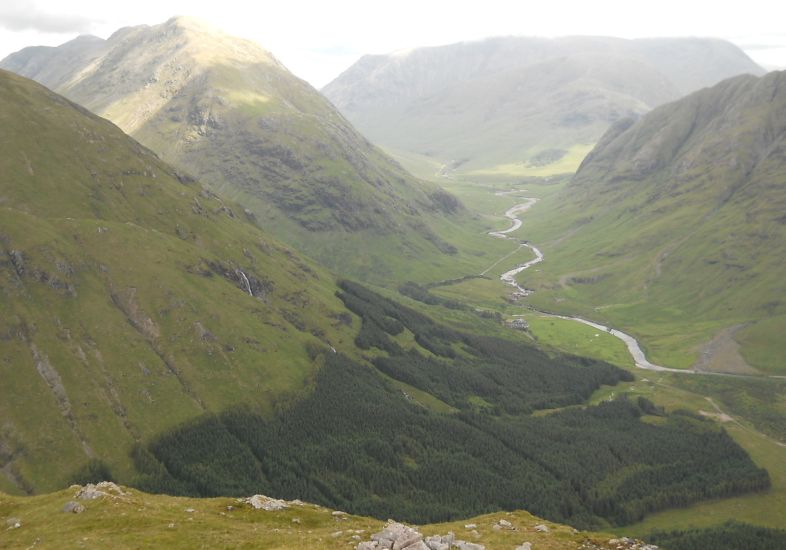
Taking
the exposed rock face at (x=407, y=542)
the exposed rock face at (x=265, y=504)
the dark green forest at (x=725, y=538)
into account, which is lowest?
the dark green forest at (x=725, y=538)

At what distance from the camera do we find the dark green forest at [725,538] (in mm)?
152875

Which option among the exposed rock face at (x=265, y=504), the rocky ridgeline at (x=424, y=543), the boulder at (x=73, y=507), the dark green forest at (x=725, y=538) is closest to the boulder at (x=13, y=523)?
the boulder at (x=73, y=507)

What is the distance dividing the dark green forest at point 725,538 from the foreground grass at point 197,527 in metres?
77.2

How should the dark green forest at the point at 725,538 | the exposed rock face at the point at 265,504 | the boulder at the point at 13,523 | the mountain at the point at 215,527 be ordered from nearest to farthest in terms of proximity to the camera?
the mountain at the point at 215,527
the boulder at the point at 13,523
the exposed rock face at the point at 265,504
the dark green forest at the point at 725,538

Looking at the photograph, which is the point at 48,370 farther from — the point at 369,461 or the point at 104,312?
the point at 369,461

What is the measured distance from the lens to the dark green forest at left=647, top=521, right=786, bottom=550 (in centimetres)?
15288

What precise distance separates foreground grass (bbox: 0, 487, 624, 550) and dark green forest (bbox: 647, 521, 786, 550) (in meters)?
77.2

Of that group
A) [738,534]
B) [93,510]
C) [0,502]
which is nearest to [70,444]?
[0,502]

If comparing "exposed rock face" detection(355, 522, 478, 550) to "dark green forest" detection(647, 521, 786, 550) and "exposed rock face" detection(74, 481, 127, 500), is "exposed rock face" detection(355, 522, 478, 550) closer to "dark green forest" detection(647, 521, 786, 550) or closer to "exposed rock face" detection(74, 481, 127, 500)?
"exposed rock face" detection(74, 481, 127, 500)

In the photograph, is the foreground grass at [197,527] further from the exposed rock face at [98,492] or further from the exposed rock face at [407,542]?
the exposed rock face at [407,542]

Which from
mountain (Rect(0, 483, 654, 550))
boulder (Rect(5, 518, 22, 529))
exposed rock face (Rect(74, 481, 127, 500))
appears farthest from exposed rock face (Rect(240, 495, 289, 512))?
boulder (Rect(5, 518, 22, 529))

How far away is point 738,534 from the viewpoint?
160 m

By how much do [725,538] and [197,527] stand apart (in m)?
140

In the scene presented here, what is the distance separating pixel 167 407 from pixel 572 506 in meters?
123
